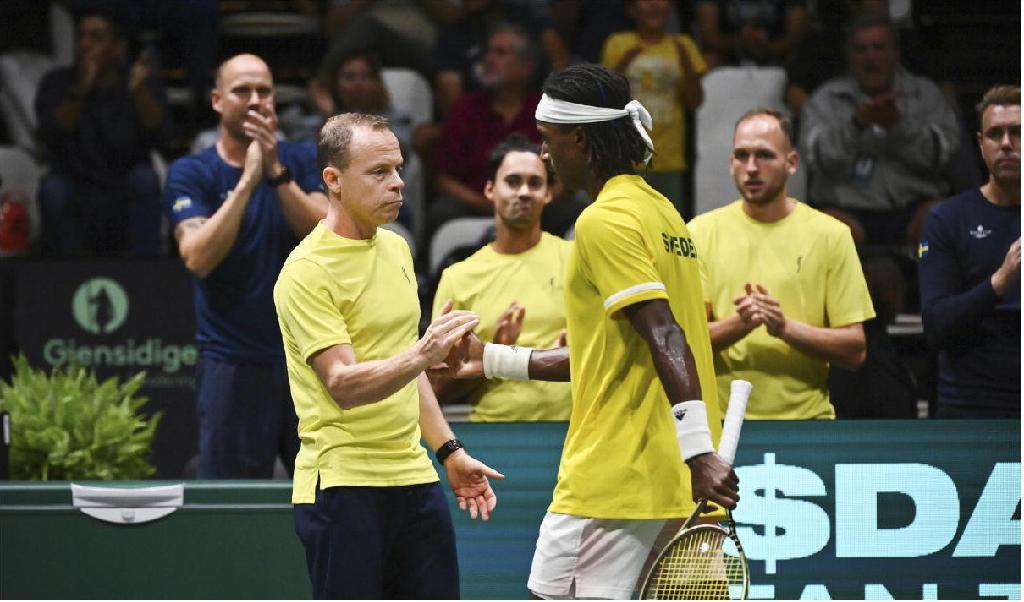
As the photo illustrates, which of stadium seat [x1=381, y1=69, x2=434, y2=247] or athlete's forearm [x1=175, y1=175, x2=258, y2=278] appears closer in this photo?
athlete's forearm [x1=175, y1=175, x2=258, y2=278]

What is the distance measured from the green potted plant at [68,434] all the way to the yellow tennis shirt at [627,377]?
2.62 meters

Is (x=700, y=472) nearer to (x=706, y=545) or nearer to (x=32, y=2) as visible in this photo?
(x=706, y=545)

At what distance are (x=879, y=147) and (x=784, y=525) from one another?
3.09 m

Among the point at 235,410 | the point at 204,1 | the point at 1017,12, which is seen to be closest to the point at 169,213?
the point at 235,410

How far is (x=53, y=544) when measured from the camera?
538cm

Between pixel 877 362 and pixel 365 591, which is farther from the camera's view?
pixel 877 362

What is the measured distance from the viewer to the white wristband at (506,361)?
4230 mm

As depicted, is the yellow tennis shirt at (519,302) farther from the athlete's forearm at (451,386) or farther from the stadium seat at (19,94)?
the stadium seat at (19,94)

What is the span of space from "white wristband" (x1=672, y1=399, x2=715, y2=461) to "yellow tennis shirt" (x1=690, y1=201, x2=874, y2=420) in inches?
80.1

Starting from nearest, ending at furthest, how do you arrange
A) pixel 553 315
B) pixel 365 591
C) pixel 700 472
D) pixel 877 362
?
pixel 700 472 → pixel 365 591 → pixel 553 315 → pixel 877 362

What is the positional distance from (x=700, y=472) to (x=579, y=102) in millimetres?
916

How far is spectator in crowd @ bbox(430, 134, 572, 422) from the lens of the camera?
5617 millimetres

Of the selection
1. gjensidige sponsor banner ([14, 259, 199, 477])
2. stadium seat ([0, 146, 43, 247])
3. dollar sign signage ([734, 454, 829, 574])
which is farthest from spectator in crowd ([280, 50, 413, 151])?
dollar sign signage ([734, 454, 829, 574])

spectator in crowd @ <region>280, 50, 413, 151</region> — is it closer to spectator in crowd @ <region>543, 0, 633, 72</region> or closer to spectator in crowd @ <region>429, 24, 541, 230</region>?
spectator in crowd @ <region>429, 24, 541, 230</region>
